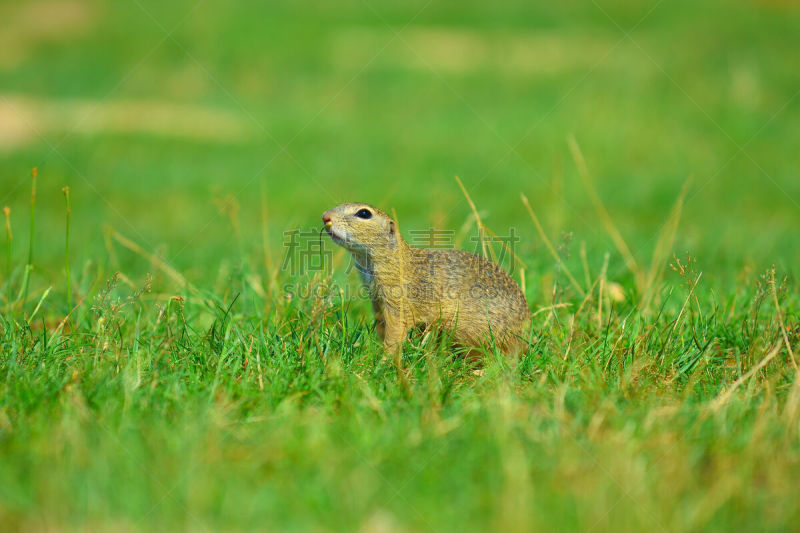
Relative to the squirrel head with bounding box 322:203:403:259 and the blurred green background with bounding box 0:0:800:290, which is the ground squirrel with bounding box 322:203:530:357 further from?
the blurred green background with bounding box 0:0:800:290

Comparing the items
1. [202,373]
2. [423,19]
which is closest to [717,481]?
[202,373]

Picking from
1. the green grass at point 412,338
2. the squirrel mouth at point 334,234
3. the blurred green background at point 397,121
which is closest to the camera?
the green grass at point 412,338

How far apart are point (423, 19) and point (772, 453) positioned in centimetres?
1678

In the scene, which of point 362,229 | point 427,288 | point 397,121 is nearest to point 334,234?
point 362,229

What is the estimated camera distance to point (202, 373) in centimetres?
261

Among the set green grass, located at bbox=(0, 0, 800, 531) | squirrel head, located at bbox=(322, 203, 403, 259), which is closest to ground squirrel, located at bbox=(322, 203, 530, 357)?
squirrel head, located at bbox=(322, 203, 403, 259)

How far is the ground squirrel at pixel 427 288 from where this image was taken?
303 cm

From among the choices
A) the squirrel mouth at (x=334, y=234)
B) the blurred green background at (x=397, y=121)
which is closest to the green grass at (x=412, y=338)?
the blurred green background at (x=397, y=121)

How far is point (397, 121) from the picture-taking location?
10086 millimetres

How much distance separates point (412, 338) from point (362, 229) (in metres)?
0.54

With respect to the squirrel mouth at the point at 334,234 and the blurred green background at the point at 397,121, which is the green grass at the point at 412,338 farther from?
the squirrel mouth at the point at 334,234

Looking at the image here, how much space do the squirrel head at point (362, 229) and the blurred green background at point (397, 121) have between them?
76 centimetres

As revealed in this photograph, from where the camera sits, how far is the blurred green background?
6.07 m

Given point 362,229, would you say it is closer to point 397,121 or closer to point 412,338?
point 412,338
